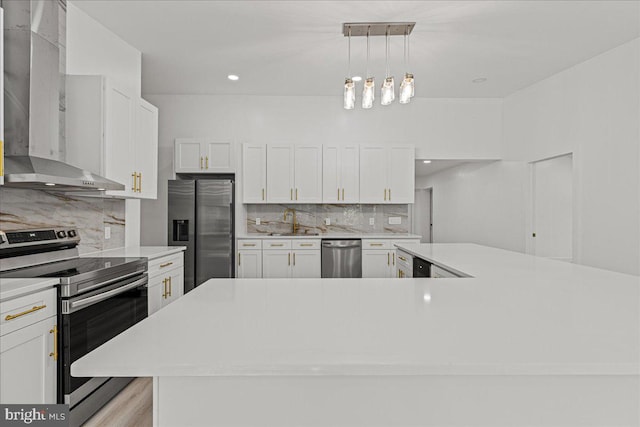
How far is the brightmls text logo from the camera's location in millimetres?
1356

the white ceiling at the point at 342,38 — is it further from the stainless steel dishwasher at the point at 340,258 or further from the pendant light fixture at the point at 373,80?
the stainless steel dishwasher at the point at 340,258

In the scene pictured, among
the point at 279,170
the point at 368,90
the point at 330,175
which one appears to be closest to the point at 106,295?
the point at 368,90

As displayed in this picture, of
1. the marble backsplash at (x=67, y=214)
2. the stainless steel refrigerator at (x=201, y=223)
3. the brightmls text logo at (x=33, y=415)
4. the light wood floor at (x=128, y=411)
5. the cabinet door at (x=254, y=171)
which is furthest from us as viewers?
the cabinet door at (x=254, y=171)

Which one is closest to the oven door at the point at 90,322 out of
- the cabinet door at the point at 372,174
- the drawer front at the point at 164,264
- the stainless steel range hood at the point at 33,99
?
the drawer front at the point at 164,264

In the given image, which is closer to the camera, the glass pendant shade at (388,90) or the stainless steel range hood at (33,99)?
the stainless steel range hood at (33,99)

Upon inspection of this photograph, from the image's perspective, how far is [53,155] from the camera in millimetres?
2346

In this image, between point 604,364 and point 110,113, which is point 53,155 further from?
point 604,364

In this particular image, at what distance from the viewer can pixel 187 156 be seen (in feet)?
15.8

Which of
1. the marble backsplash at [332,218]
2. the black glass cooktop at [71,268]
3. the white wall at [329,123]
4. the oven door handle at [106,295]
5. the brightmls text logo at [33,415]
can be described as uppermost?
the white wall at [329,123]

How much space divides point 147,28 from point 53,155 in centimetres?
148

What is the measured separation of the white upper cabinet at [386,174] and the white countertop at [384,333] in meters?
3.29

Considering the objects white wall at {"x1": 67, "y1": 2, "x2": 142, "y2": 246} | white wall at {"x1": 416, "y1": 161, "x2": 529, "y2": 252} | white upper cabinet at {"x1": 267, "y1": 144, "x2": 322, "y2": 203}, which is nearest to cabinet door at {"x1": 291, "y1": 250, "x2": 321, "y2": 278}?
white upper cabinet at {"x1": 267, "y1": 144, "x2": 322, "y2": 203}

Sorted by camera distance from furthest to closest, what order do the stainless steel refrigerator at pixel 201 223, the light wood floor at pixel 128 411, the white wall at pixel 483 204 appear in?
1. the white wall at pixel 483 204
2. the stainless steel refrigerator at pixel 201 223
3. the light wood floor at pixel 128 411

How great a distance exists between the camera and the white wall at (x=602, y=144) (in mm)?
3291
